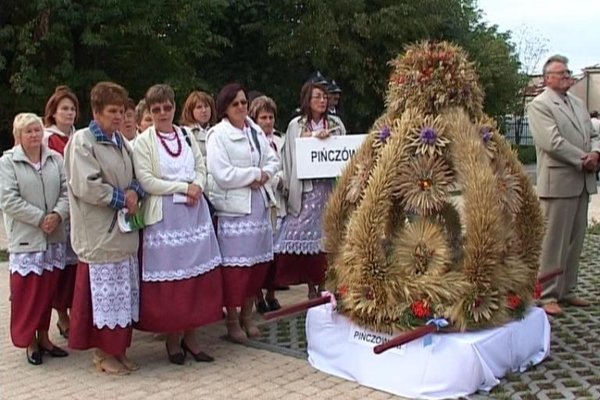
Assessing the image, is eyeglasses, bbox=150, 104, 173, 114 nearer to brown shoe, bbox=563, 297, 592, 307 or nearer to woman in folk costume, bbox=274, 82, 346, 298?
woman in folk costume, bbox=274, 82, 346, 298

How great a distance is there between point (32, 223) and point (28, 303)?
57 centimetres

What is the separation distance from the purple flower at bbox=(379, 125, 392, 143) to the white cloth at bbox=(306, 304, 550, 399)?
1.16m

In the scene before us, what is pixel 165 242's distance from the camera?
509 cm

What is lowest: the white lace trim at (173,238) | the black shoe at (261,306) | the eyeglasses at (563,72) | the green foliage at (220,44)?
the black shoe at (261,306)

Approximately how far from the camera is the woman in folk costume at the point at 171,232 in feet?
16.7

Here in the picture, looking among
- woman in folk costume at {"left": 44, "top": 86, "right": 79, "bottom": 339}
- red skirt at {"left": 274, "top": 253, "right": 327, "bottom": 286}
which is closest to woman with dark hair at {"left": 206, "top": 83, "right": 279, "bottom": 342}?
red skirt at {"left": 274, "top": 253, "right": 327, "bottom": 286}

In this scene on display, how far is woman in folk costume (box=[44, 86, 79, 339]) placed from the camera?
5582mm

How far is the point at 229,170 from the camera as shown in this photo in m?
5.53

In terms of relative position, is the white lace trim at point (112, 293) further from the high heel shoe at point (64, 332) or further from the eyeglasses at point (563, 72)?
the eyeglasses at point (563, 72)

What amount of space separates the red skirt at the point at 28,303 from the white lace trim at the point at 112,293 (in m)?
0.60

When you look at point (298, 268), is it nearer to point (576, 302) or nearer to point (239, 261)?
point (239, 261)

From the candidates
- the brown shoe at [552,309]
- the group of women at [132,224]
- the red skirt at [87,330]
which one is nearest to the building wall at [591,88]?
the brown shoe at [552,309]

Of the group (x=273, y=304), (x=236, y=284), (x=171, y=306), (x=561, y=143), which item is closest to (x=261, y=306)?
(x=273, y=304)

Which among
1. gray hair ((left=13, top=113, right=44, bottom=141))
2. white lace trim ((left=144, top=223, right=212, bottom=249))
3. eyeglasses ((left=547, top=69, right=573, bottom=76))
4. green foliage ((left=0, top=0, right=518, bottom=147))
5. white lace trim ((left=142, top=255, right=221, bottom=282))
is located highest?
green foliage ((left=0, top=0, right=518, bottom=147))
